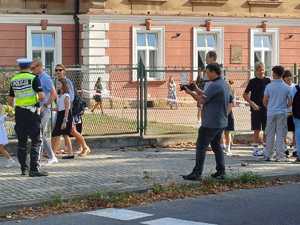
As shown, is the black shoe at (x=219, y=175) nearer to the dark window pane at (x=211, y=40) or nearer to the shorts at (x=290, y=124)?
the shorts at (x=290, y=124)

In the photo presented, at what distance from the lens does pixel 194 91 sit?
11.3 meters

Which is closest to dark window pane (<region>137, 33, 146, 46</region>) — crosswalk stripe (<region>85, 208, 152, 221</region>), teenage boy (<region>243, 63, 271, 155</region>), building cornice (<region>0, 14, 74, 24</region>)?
building cornice (<region>0, 14, 74, 24</region>)

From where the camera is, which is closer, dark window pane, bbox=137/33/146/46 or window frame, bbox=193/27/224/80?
dark window pane, bbox=137/33/146/46

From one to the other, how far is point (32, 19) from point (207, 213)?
21.5m

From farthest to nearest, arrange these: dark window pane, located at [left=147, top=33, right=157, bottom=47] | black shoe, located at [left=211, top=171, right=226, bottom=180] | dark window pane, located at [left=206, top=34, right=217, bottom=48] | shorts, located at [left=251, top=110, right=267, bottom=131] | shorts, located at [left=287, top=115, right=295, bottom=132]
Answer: dark window pane, located at [left=206, top=34, right=217, bottom=48] < dark window pane, located at [left=147, top=33, right=157, bottom=47] < shorts, located at [left=251, top=110, right=267, bottom=131] < shorts, located at [left=287, top=115, right=295, bottom=132] < black shoe, located at [left=211, top=171, right=226, bottom=180]

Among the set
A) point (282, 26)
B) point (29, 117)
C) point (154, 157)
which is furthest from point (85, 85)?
point (282, 26)

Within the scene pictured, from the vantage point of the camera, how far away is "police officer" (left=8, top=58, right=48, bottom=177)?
11.4 m

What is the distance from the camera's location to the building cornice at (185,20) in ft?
97.5

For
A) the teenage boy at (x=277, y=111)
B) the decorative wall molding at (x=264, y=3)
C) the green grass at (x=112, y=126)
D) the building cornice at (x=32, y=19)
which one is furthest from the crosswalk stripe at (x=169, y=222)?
the decorative wall molding at (x=264, y=3)

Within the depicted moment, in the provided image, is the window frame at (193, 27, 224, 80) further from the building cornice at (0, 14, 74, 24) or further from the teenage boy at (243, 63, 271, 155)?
the teenage boy at (243, 63, 271, 155)

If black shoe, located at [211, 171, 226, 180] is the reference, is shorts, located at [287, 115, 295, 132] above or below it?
above

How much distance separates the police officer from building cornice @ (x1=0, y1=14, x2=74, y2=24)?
18.0 metres

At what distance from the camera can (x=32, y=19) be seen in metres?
29.3

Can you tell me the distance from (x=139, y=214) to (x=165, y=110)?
10146mm
